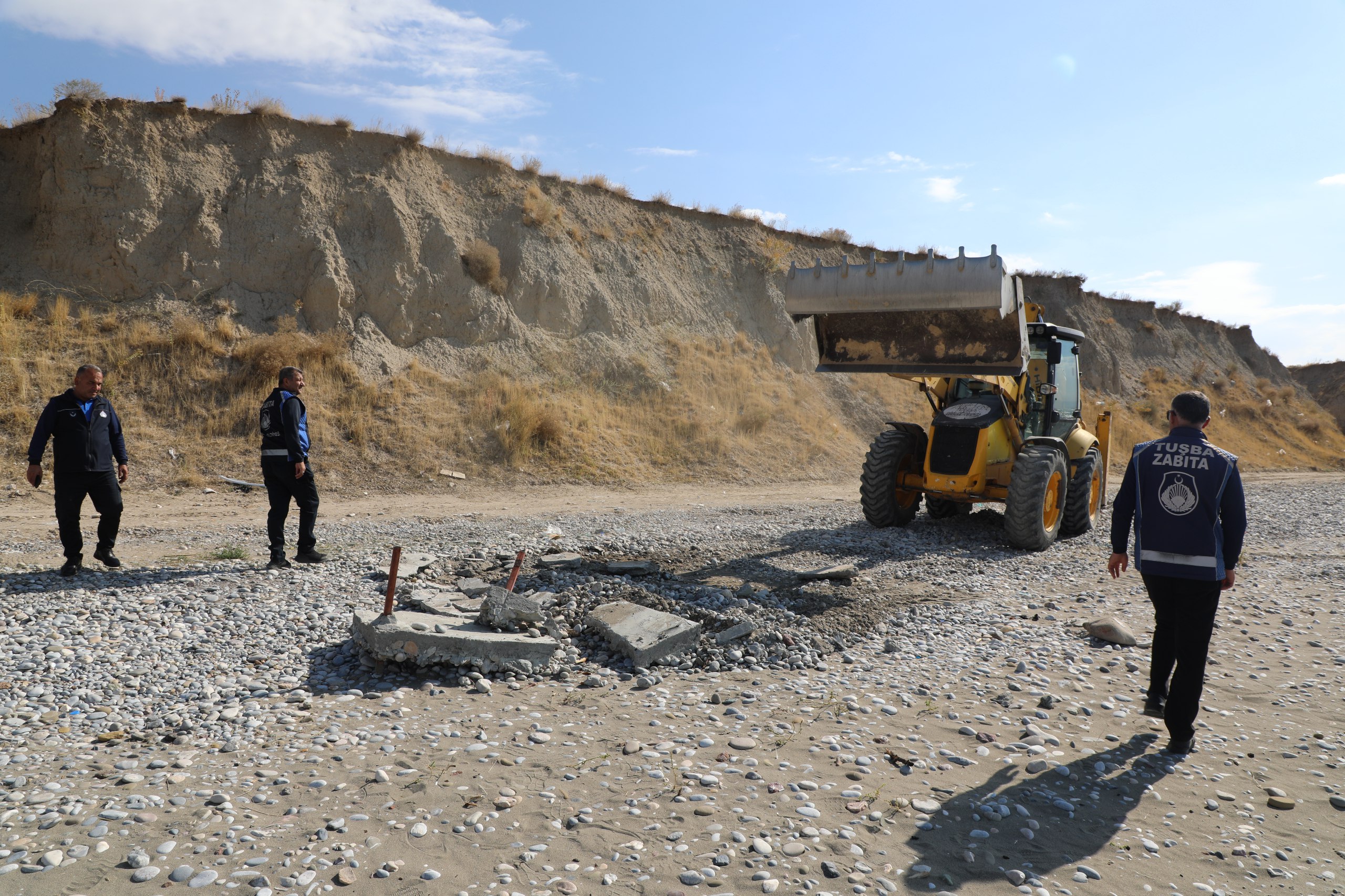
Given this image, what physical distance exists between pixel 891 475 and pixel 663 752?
7.22 metres

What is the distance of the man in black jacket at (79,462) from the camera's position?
707cm

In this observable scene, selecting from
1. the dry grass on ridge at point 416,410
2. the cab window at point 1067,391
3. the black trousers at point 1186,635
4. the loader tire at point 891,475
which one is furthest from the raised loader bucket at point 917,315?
the dry grass on ridge at point 416,410

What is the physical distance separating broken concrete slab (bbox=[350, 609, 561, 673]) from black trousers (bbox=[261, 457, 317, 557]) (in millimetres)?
2910

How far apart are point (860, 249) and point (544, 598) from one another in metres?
26.1

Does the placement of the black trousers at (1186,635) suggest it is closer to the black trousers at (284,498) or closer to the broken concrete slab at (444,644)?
the broken concrete slab at (444,644)

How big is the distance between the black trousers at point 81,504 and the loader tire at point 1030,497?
30.2ft

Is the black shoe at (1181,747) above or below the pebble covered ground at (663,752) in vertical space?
above

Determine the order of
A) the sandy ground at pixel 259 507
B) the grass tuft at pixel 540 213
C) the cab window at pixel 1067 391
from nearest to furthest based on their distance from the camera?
the sandy ground at pixel 259 507 < the cab window at pixel 1067 391 < the grass tuft at pixel 540 213

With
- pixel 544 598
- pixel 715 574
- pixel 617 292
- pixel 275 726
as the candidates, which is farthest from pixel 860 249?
pixel 275 726

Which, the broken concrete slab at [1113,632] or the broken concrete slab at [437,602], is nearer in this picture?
the broken concrete slab at [437,602]

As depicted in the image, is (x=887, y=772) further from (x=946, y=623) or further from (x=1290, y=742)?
(x=946, y=623)

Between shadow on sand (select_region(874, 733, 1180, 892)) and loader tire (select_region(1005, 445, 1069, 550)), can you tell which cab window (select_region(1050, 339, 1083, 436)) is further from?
shadow on sand (select_region(874, 733, 1180, 892))

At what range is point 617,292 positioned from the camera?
2378 cm

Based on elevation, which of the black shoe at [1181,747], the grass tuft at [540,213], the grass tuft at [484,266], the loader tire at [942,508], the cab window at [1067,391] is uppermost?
the grass tuft at [540,213]
